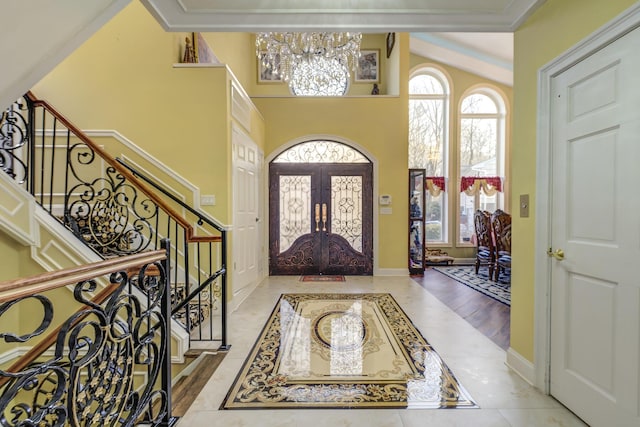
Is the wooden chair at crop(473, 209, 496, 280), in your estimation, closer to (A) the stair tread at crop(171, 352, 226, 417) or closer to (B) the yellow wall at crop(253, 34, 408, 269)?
(B) the yellow wall at crop(253, 34, 408, 269)

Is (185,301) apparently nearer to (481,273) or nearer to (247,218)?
(247,218)

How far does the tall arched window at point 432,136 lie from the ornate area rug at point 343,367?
4478mm

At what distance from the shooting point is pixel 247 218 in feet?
15.2

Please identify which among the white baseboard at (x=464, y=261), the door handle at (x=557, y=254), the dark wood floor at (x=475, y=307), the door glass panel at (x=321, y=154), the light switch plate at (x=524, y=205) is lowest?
the dark wood floor at (x=475, y=307)

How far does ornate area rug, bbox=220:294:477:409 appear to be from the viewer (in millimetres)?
1986

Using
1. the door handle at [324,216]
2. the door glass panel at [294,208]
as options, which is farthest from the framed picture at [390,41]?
the door handle at [324,216]

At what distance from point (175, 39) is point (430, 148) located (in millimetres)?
5830

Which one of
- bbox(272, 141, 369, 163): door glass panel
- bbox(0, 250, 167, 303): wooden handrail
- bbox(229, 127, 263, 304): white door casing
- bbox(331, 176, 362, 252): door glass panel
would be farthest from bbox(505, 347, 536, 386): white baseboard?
bbox(272, 141, 369, 163): door glass panel

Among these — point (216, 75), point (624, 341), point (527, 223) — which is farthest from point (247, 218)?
point (624, 341)

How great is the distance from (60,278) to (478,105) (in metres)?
8.54

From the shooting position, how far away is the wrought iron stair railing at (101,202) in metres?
2.67

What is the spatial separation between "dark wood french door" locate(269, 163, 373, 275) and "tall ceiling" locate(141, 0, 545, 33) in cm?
362

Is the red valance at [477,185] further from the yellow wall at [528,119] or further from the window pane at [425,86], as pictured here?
the yellow wall at [528,119]

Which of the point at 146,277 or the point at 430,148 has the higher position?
the point at 430,148
